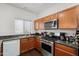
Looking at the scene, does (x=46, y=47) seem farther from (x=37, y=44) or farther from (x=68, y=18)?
(x=68, y=18)

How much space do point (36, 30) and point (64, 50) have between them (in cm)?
56

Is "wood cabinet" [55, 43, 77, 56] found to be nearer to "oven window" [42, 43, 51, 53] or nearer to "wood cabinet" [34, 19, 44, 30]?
"oven window" [42, 43, 51, 53]

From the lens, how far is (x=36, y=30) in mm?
1626

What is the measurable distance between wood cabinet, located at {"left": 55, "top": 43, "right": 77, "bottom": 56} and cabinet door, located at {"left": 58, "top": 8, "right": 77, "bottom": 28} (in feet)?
1.43

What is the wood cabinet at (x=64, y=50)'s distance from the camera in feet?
4.60

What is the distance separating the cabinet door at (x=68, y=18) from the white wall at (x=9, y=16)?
0.68 metres

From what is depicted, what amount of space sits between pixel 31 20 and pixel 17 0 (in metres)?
0.39

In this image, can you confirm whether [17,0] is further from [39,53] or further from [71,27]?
[71,27]

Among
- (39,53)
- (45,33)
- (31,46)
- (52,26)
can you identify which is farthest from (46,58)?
(52,26)

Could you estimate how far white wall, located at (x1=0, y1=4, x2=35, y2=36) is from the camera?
1.35 metres

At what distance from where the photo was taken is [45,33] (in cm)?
174

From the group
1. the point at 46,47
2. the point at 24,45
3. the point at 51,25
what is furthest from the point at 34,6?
the point at 46,47

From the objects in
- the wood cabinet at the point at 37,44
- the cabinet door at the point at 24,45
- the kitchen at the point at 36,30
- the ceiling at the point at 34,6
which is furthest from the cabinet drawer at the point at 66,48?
the ceiling at the point at 34,6

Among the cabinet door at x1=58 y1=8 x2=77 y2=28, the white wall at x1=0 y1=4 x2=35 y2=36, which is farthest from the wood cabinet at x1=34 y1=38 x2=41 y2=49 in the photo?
the cabinet door at x1=58 y1=8 x2=77 y2=28
